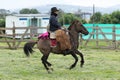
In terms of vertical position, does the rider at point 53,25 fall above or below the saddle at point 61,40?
above

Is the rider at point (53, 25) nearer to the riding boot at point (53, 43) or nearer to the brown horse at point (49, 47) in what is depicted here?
the riding boot at point (53, 43)

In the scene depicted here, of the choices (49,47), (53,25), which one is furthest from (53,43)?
(53,25)

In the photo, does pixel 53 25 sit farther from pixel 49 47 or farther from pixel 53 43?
pixel 49 47

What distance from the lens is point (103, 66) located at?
1313cm

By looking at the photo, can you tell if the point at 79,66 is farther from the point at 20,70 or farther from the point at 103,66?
the point at 20,70

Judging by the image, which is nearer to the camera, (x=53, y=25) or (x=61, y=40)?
(x=61, y=40)

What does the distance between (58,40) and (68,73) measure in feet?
3.72

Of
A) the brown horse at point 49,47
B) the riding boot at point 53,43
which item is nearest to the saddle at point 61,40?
the riding boot at point 53,43

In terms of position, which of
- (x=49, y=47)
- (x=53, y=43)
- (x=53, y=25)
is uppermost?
(x=53, y=25)

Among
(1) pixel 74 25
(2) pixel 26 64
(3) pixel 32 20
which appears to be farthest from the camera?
(3) pixel 32 20

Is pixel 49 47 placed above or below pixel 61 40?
below

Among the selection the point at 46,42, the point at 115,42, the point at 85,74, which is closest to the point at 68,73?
the point at 85,74

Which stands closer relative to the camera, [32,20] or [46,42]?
[46,42]

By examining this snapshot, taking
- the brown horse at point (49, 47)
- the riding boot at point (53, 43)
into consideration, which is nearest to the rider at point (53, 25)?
the riding boot at point (53, 43)
